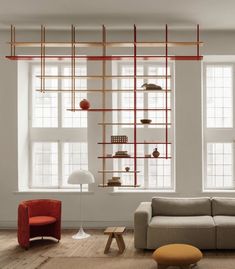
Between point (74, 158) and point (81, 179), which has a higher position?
point (74, 158)

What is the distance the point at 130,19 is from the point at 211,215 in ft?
11.5

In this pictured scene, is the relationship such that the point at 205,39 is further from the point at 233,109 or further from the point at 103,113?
the point at 103,113

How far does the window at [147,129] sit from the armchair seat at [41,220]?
6.26 ft

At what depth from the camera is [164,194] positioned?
810 cm

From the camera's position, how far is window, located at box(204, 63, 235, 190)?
27.8 ft

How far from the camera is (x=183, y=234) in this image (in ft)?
20.7

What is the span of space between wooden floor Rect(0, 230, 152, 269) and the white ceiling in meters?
3.68

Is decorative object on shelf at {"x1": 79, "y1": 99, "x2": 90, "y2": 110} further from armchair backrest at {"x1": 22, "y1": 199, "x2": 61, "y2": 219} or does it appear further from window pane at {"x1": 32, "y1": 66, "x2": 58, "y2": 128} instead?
armchair backrest at {"x1": 22, "y1": 199, "x2": 61, "y2": 219}

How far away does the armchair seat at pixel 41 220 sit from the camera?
683cm

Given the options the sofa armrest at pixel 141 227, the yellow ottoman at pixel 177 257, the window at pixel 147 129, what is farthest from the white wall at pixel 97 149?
the yellow ottoman at pixel 177 257

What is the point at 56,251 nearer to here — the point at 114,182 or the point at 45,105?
the point at 114,182

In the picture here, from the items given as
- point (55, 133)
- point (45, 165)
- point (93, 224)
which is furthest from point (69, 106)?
point (93, 224)

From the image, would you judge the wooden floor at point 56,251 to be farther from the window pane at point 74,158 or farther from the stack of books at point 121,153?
the window pane at point 74,158

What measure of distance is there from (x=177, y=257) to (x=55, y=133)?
4.31m
